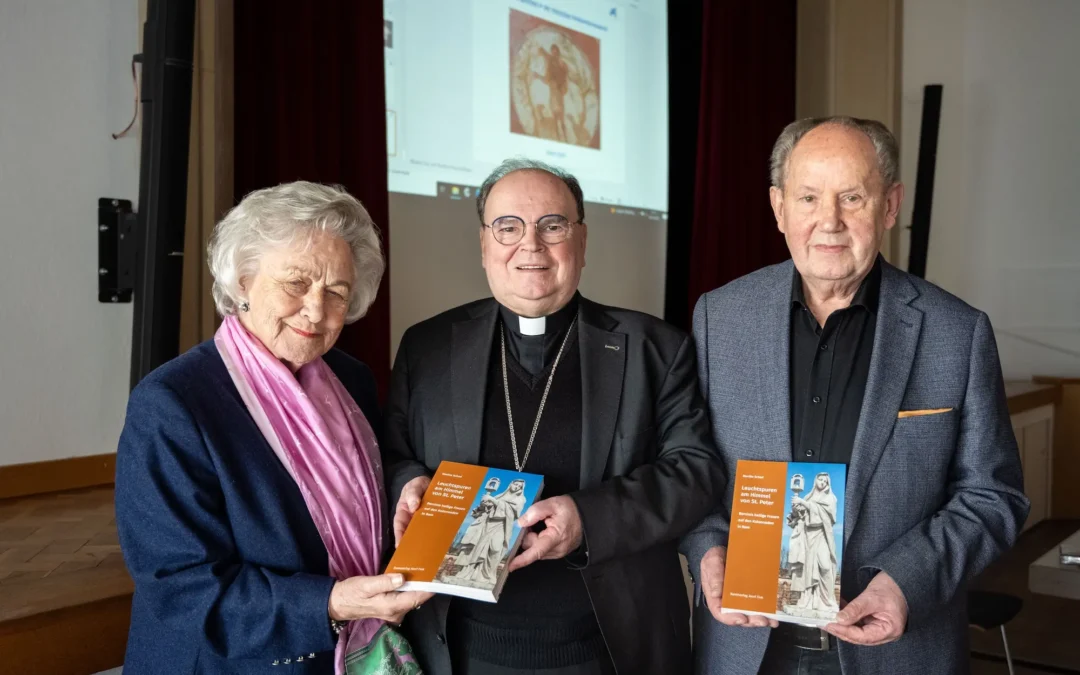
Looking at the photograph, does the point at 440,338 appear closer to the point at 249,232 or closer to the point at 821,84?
the point at 249,232

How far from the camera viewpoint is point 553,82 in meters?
5.35

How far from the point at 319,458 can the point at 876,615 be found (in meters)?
1.07

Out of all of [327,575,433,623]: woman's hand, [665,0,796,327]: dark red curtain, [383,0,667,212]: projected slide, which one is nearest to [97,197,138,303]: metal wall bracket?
[383,0,667,212]: projected slide

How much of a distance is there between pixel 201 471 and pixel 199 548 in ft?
0.46

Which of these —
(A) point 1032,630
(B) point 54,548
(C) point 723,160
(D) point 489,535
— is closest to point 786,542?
(D) point 489,535

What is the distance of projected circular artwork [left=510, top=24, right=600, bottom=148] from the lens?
5.18m

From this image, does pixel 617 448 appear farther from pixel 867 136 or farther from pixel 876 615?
pixel 867 136

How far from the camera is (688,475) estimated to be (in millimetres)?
1821

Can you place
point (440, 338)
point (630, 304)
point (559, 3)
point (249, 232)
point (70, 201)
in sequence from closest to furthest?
point (249, 232) < point (440, 338) < point (70, 201) < point (559, 3) < point (630, 304)

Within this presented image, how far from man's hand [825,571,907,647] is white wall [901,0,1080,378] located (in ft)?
20.8

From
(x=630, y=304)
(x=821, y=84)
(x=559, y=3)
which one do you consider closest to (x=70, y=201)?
(x=559, y=3)

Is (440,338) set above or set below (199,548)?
above

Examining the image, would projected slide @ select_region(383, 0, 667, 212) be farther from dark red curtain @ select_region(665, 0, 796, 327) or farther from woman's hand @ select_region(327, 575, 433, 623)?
woman's hand @ select_region(327, 575, 433, 623)

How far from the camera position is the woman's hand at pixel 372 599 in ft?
5.12
